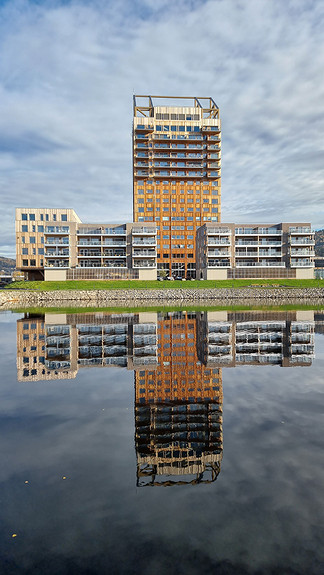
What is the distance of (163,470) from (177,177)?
13494 cm

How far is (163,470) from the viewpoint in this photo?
8047 mm

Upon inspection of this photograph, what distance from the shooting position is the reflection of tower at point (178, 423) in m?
8.06

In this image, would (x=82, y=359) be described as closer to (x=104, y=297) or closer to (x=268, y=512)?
(x=268, y=512)

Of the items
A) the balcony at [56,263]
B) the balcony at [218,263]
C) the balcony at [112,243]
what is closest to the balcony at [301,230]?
the balcony at [218,263]

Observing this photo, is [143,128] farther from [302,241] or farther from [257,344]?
[257,344]

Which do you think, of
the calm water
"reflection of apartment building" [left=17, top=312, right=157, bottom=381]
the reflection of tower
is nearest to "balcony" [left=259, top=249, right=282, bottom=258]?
"reflection of apartment building" [left=17, top=312, right=157, bottom=381]

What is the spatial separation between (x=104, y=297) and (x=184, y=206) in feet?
229

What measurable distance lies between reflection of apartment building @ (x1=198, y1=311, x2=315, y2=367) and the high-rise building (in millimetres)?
101464

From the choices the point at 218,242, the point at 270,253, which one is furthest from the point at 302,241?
the point at 218,242

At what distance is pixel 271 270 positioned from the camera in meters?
103

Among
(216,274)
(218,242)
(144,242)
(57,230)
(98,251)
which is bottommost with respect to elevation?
(216,274)

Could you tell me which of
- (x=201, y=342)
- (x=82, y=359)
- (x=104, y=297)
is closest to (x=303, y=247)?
(x=104, y=297)

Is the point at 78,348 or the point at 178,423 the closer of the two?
the point at 178,423

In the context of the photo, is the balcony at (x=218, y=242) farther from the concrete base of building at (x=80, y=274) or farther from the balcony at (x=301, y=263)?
the balcony at (x=301, y=263)
